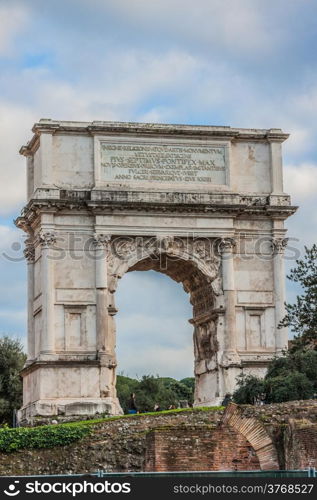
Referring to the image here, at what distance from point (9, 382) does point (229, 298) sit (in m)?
16.8

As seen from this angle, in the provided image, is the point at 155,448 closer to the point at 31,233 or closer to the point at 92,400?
the point at 92,400

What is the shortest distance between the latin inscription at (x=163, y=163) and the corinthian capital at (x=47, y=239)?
9.48 ft

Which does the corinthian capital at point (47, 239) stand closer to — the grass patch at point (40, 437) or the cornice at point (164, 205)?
the cornice at point (164, 205)

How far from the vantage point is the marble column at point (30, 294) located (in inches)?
1897

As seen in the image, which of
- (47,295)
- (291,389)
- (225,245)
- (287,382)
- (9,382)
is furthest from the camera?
(9,382)

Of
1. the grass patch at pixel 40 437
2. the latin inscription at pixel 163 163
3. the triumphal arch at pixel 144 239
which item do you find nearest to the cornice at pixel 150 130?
the triumphal arch at pixel 144 239

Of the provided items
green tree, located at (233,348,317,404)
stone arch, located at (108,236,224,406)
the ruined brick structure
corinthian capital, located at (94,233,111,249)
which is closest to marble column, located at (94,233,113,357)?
corinthian capital, located at (94,233,111,249)

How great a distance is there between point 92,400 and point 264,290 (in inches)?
314

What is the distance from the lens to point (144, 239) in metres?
47.6

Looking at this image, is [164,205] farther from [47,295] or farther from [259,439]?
[259,439]

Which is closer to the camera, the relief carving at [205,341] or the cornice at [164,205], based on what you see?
the cornice at [164,205]

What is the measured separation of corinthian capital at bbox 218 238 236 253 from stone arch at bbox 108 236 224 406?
0.26 metres

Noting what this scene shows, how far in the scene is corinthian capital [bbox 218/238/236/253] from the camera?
48156mm

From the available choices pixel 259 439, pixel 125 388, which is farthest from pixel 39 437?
pixel 125 388
